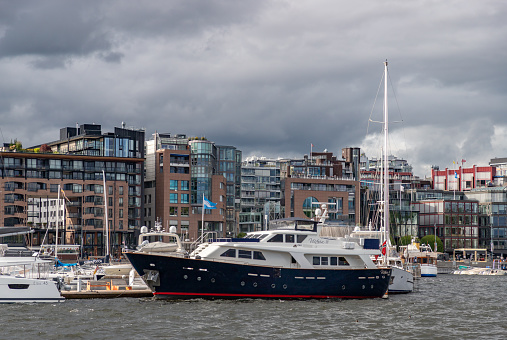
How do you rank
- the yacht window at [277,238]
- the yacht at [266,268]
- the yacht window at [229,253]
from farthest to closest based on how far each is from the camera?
the yacht window at [277,238] < the yacht window at [229,253] < the yacht at [266,268]

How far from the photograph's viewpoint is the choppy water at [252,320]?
45.6 m

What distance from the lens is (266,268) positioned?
194ft

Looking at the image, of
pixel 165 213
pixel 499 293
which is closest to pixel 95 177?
pixel 165 213

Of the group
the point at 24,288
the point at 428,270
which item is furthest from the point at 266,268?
the point at 428,270

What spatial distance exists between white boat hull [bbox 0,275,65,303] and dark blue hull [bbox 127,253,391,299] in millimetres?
6485

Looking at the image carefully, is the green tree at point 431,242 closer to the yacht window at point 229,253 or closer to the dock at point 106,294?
the dock at point 106,294

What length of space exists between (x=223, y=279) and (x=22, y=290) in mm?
14015

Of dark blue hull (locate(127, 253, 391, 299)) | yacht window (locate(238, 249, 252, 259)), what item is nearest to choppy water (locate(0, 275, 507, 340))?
dark blue hull (locate(127, 253, 391, 299))

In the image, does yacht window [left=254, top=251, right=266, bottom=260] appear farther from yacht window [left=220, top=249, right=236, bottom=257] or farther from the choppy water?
the choppy water

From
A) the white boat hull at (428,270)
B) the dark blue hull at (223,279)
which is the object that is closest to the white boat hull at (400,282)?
the dark blue hull at (223,279)

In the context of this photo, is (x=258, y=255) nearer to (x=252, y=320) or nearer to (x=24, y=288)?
(x=252, y=320)

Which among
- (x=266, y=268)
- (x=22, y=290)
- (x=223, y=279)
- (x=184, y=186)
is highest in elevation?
(x=184, y=186)

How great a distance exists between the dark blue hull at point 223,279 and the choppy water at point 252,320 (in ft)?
2.68

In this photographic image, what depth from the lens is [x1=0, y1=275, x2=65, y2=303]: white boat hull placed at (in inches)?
2218
